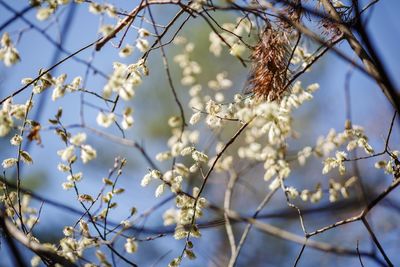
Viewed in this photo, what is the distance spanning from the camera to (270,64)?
156 centimetres

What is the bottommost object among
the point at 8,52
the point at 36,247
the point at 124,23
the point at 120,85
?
the point at 36,247

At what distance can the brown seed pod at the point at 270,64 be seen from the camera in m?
1.53

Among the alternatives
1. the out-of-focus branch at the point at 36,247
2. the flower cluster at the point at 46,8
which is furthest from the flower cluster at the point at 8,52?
the out-of-focus branch at the point at 36,247

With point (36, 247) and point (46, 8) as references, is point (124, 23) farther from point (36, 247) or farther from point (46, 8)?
point (36, 247)

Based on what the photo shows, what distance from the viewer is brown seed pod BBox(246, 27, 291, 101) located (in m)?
1.53

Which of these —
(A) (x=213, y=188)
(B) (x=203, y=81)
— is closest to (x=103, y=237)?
(A) (x=213, y=188)

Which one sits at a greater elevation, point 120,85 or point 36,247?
point 120,85

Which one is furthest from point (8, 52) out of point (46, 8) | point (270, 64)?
point (270, 64)

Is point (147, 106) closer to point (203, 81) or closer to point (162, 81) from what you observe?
point (162, 81)

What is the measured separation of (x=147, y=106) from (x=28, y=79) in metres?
4.14

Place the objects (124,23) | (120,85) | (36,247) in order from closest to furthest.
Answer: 1. (36,247)
2. (120,85)
3. (124,23)

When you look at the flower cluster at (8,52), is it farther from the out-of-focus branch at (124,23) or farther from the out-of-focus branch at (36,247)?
the out-of-focus branch at (36,247)

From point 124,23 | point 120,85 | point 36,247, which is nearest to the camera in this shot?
point 36,247

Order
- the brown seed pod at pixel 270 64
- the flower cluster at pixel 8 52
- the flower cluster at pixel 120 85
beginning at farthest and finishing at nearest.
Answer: the brown seed pod at pixel 270 64 < the flower cluster at pixel 8 52 < the flower cluster at pixel 120 85
